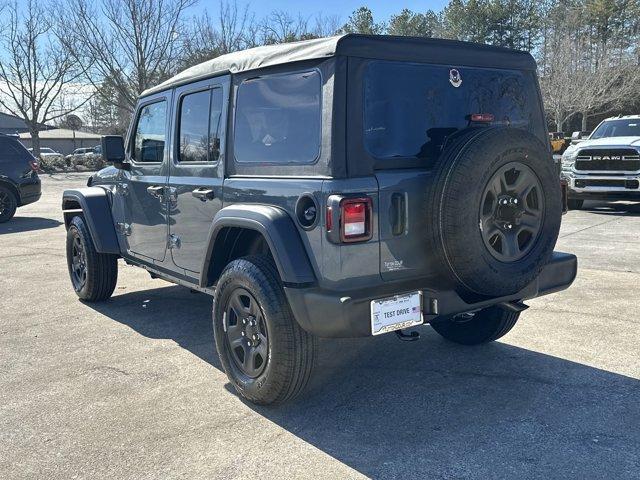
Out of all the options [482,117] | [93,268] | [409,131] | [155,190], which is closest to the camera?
[409,131]

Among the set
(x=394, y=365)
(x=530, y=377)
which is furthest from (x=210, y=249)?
(x=530, y=377)

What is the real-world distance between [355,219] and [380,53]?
906 mm

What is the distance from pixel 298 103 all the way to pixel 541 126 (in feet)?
5.76

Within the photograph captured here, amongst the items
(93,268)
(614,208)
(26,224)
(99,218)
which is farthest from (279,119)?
(614,208)

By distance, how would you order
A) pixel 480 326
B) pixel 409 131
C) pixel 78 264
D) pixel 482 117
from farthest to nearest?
pixel 78 264 → pixel 480 326 → pixel 482 117 → pixel 409 131

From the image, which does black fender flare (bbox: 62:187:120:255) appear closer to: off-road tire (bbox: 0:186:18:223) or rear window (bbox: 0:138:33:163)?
off-road tire (bbox: 0:186:18:223)

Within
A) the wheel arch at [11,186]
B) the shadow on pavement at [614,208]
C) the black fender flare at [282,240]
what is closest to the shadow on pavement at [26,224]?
the wheel arch at [11,186]

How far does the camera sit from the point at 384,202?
3.08m

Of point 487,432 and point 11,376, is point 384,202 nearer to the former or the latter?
point 487,432

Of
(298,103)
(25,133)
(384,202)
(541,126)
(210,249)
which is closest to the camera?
(384,202)

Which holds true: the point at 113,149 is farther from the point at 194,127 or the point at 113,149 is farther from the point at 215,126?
the point at 215,126

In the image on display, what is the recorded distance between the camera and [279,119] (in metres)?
3.45

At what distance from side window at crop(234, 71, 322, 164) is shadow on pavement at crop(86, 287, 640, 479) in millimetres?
1466

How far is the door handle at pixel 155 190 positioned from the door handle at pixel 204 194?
61 cm
